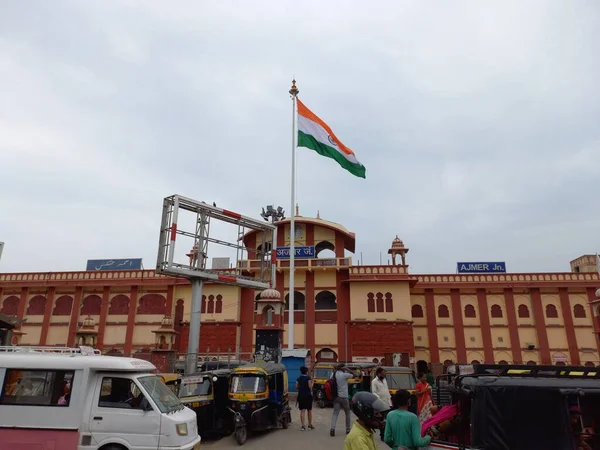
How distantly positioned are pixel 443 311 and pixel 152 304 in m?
20.9

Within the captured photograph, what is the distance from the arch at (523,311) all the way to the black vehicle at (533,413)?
26.8 metres

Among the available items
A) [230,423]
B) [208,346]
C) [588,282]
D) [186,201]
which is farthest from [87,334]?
[588,282]

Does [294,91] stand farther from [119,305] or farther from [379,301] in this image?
[119,305]

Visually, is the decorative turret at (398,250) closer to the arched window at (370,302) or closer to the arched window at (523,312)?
the arched window at (370,302)

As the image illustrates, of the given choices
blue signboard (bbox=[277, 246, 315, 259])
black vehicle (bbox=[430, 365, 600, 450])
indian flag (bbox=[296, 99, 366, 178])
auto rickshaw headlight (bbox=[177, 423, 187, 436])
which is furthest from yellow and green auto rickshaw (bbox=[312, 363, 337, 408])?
black vehicle (bbox=[430, 365, 600, 450])

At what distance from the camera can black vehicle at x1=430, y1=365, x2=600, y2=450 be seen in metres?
4.27

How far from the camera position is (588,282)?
91.7 feet

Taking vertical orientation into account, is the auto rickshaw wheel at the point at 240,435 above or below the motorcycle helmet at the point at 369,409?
below

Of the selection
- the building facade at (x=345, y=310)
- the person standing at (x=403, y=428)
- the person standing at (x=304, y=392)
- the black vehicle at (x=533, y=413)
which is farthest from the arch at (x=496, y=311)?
the person standing at (x=403, y=428)

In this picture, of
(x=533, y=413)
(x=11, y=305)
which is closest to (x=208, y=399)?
(x=533, y=413)

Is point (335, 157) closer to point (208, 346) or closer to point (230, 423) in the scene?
point (230, 423)

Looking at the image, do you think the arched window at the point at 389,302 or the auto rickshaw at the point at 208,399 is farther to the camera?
the arched window at the point at 389,302

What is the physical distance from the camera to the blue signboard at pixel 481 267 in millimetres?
31469

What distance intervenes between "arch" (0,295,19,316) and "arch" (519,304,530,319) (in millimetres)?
36444
